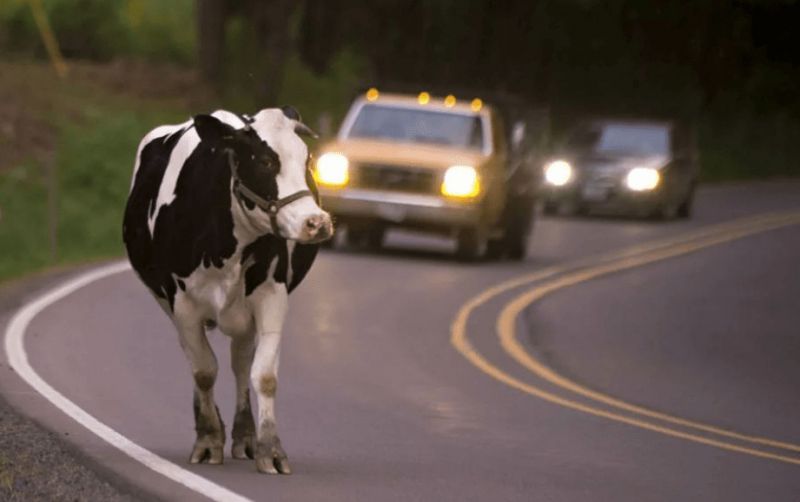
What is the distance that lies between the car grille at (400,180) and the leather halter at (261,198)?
1685 centimetres

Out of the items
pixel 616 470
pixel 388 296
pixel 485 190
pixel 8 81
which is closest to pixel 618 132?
pixel 8 81

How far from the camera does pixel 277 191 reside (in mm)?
11078

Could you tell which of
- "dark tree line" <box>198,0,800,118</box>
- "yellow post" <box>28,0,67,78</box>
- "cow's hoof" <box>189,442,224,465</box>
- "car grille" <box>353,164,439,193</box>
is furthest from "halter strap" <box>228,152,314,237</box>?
"yellow post" <box>28,0,67,78</box>

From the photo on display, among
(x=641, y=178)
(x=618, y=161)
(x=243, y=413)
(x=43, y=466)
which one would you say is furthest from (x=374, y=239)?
(x=43, y=466)

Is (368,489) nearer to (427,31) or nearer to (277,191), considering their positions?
(277,191)

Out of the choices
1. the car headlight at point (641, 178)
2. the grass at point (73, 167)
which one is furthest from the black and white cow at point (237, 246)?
the car headlight at point (641, 178)

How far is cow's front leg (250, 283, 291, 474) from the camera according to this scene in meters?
11.2

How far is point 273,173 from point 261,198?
0.13 meters

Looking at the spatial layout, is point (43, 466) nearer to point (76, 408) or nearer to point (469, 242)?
point (76, 408)

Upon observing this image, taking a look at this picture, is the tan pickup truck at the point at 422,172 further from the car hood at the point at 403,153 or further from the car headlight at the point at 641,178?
the car headlight at the point at 641,178

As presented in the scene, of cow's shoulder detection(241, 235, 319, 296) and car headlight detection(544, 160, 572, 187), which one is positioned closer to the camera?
cow's shoulder detection(241, 235, 319, 296)

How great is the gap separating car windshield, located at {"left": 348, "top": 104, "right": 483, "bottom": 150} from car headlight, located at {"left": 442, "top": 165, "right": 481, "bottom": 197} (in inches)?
36.9

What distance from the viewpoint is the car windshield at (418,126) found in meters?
29.5

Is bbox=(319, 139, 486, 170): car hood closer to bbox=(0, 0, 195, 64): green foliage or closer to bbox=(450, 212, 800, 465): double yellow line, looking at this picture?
bbox=(450, 212, 800, 465): double yellow line
